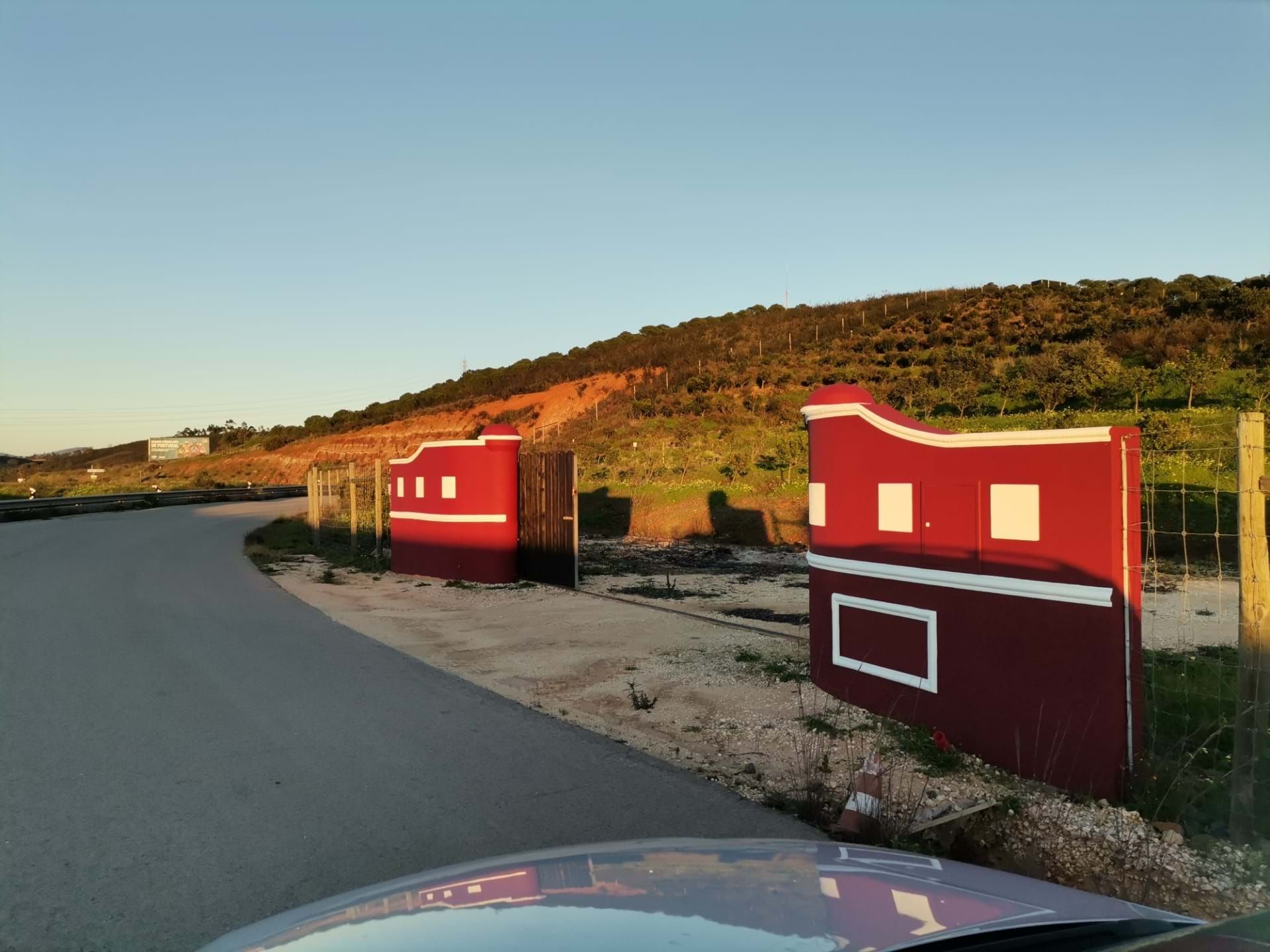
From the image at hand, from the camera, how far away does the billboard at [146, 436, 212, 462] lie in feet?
310

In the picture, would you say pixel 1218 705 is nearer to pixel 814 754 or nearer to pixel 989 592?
pixel 989 592

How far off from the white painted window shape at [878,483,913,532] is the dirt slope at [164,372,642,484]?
47.9 meters

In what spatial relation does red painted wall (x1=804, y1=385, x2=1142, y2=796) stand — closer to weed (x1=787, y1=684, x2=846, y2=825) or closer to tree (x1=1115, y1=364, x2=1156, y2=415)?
weed (x1=787, y1=684, x2=846, y2=825)

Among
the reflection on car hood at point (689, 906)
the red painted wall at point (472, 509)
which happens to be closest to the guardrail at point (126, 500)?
the red painted wall at point (472, 509)

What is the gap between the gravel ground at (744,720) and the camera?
434cm

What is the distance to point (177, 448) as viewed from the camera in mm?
95688

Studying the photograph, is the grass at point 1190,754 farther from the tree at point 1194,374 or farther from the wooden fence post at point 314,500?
the tree at point 1194,374

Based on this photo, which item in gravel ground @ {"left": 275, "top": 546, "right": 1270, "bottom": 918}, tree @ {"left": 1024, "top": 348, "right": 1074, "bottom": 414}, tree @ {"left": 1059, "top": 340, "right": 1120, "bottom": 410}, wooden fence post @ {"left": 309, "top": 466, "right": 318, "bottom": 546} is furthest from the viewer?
tree @ {"left": 1024, "top": 348, "right": 1074, "bottom": 414}

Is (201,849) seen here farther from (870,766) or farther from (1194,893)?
(1194,893)

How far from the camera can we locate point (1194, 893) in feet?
13.4

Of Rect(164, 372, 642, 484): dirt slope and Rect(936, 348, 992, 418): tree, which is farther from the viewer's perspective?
Rect(164, 372, 642, 484): dirt slope

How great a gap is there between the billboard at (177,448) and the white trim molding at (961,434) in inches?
3832

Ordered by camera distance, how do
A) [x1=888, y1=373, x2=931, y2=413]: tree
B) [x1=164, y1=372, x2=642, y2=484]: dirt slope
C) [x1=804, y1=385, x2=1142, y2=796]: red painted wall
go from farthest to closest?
[x1=164, y1=372, x2=642, y2=484]: dirt slope → [x1=888, y1=373, x2=931, y2=413]: tree → [x1=804, y1=385, x2=1142, y2=796]: red painted wall

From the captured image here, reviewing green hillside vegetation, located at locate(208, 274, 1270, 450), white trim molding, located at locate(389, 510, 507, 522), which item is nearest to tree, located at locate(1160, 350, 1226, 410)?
green hillside vegetation, located at locate(208, 274, 1270, 450)
